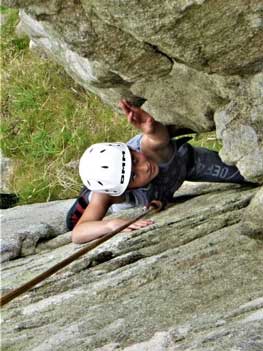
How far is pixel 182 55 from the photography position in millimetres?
3775

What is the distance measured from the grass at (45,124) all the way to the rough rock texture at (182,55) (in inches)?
163

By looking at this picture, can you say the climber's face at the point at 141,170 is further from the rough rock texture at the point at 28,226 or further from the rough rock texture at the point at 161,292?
the rough rock texture at the point at 28,226

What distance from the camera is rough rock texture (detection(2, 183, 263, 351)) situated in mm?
3104

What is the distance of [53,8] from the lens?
375 cm

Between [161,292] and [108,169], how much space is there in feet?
4.56

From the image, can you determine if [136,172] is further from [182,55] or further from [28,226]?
[28,226]

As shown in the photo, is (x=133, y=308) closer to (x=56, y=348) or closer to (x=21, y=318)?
(x=56, y=348)

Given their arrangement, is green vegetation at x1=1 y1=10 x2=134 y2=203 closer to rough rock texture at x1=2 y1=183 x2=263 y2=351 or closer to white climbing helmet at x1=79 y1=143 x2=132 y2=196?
white climbing helmet at x1=79 y1=143 x2=132 y2=196

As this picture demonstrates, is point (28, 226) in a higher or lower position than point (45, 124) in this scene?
lower

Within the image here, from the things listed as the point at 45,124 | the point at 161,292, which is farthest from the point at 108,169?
the point at 45,124

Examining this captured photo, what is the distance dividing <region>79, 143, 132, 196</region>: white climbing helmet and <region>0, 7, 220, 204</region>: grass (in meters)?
3.64

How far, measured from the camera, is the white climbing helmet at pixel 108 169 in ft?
15.9

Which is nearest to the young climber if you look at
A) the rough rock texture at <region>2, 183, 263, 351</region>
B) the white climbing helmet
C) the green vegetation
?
the white climbing helmet

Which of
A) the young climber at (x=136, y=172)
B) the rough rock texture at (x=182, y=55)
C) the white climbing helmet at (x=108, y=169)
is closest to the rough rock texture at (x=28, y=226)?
the young climber at (x=136, y=172)
